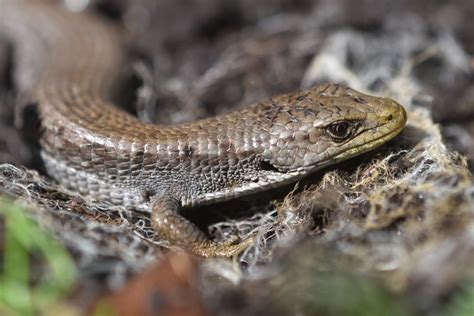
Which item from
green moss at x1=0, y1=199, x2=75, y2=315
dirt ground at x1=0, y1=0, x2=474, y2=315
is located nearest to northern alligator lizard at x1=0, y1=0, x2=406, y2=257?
dirt ground at x1=0, y1=0, x2=474, y2=315

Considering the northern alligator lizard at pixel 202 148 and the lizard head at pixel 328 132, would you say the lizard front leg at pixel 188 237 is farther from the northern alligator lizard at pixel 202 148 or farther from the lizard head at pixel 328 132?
the lizard head at pixel 328 132

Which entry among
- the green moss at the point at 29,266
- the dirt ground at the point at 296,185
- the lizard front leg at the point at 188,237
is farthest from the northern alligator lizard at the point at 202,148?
the green moss at the point at 29,266

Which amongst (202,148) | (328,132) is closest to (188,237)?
(202,148)

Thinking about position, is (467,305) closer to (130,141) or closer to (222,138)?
(222,138)

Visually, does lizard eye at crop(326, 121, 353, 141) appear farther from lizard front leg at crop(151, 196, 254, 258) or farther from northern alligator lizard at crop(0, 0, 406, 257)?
lizard front leg at crop(151, 196, 254, 258)

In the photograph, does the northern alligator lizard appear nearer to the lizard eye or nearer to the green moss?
the lizard eye

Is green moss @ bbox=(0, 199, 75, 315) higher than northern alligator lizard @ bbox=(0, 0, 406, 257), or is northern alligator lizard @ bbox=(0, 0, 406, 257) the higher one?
northern alligator lizard @ bbox=(0, 0, 406, 257)

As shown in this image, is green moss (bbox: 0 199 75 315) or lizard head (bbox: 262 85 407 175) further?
lizard head (bbox: 262 85 407 175)

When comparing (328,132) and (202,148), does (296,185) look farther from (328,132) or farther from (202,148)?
(202,148)
